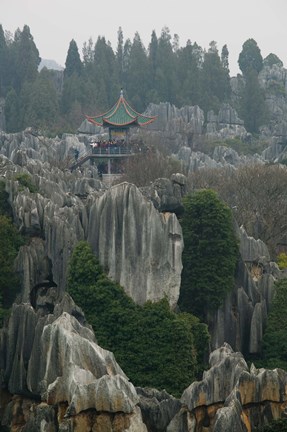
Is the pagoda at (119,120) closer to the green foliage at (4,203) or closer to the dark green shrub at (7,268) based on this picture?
the green foliage at (4,203)

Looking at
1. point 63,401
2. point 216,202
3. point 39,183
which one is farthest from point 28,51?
point 63,401

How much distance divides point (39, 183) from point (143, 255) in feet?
34.3

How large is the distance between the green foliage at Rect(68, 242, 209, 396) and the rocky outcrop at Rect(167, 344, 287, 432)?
434 centimetres

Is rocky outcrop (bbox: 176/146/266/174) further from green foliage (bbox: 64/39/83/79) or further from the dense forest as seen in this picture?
green foliage (bbox: 64/39/83/79)

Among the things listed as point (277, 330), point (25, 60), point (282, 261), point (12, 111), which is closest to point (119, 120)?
point (12, 111)

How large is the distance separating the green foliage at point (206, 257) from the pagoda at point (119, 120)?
33.4 meters

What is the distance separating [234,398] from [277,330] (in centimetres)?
1007

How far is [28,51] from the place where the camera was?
3730 inches

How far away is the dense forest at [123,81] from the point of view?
3472 inches

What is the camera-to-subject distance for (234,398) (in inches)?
925

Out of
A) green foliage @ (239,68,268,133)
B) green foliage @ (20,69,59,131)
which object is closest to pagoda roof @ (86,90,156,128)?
green foliage @ (20,69,59,131)

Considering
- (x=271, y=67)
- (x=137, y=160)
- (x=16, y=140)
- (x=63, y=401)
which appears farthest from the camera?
(x=271, y=67)

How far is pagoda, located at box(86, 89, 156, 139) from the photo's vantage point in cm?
6819

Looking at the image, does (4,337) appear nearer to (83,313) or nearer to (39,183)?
(83,313)
